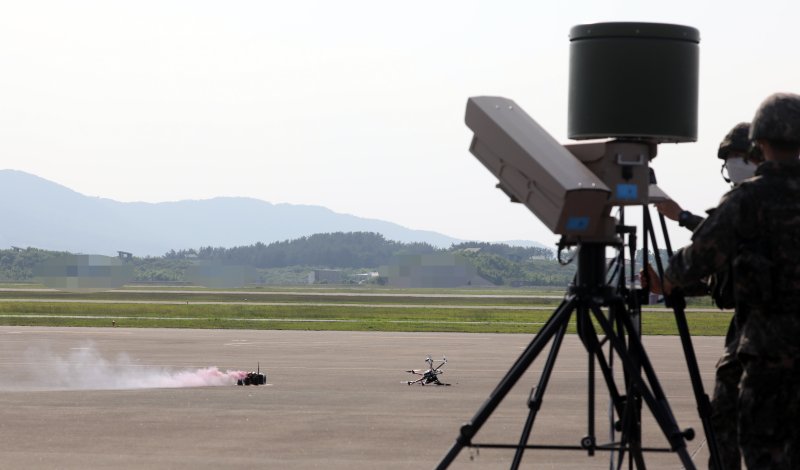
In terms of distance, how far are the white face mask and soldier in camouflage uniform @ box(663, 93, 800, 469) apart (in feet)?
4.37

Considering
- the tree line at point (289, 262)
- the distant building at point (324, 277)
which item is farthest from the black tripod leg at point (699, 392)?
the distant building at point (324, 277)

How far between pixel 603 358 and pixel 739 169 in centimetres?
143

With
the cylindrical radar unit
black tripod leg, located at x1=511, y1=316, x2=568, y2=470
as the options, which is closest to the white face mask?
the cylindrical radar unit

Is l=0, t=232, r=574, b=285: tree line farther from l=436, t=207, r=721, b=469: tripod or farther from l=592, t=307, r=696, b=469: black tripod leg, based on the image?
l=592, t=307, r=696, b=469: black tripod leg

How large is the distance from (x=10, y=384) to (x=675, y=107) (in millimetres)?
14743

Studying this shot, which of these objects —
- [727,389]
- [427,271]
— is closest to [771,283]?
[727,389]

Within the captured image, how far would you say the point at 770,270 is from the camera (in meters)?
5.98

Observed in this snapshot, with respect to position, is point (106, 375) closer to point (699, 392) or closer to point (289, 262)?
point (699, 392)

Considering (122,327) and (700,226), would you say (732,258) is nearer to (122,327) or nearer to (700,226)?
(700,226)

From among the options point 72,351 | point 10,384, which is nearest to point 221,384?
point 10,384

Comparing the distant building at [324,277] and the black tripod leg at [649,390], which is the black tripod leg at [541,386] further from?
the distant building at [324,277]

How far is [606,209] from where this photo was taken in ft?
20.9

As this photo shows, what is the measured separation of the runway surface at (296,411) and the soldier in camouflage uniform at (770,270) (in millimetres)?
4213

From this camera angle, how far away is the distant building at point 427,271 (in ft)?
364
